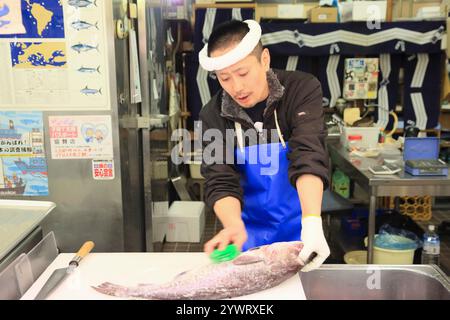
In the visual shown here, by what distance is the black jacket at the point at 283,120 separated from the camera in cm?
174

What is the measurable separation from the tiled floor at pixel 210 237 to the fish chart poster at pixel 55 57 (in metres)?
2.12

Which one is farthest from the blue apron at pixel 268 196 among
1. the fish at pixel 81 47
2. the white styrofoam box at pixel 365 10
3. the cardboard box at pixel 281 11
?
the cardboard box at pixel 281 11

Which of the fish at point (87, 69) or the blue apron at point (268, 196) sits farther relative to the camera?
the fish at point (87, 69)

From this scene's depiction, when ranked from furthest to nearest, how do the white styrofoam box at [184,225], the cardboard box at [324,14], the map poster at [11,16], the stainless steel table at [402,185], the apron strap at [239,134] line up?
1. the cardboard box at [324,14]
2. the white styrofoam box at [184,225]
3. the stainless steel table at [402,185]
4. the map poster at [11,16]
5. the apron strap at [239,134]

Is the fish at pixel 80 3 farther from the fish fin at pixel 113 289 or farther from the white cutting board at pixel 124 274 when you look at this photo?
the fish fin at pixel 113 289

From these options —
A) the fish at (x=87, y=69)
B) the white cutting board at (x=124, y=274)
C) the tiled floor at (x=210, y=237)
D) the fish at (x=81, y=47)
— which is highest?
the fish at (x=81, y=47)

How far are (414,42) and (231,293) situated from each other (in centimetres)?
462

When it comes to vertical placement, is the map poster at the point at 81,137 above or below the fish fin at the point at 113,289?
above

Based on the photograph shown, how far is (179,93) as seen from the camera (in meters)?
5.50

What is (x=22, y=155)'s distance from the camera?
2.58m

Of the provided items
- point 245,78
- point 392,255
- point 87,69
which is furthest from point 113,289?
point 392,255
